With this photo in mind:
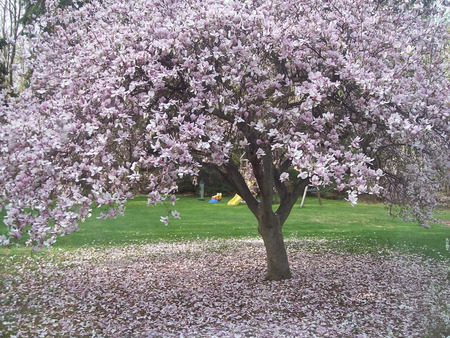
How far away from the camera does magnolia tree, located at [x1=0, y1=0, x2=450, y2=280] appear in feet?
18.1

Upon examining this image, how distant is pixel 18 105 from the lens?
7.81 meters

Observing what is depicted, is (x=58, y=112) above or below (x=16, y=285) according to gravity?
above

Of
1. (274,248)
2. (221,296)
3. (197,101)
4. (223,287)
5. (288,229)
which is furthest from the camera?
(288,229)

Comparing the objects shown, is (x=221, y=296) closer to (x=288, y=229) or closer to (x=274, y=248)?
(x=274, y=248)

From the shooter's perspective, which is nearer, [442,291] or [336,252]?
[442,291]

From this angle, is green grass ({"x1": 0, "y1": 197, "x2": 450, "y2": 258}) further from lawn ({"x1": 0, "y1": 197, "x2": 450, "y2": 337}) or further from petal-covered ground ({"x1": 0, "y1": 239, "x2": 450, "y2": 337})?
petal-covered ground ({"x1": 0, "y1": 239, "x2": 450, "y2": 337})

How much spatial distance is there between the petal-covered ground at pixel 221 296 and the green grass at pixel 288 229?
80.2 inches

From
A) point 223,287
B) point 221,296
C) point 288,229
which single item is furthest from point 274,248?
point 288,229

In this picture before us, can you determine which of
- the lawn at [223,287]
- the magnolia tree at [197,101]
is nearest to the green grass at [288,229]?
the lawn at [223,287]

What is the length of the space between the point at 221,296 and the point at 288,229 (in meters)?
9.87

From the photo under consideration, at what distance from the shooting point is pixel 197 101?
6.08 m

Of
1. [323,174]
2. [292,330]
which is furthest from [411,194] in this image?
[323,174]

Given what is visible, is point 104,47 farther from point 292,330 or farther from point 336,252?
point 336,252

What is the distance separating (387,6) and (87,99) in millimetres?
5375
